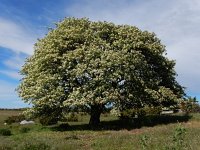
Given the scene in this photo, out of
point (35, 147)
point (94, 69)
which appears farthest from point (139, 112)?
point (35, 147)

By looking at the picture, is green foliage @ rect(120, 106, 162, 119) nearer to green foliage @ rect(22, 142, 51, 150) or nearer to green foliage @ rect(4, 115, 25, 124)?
green foliage @ rect(22, 142, 51, 150)

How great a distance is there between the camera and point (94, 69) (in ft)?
154

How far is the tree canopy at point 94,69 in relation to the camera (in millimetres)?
46875

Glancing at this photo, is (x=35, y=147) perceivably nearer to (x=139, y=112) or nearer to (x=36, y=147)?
(x=36, y=147)

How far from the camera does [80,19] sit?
52688 mm

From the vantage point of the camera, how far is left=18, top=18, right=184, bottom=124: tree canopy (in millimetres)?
46875

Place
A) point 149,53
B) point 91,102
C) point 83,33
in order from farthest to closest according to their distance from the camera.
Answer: point 149,53 → point 83,33 → point 91,102

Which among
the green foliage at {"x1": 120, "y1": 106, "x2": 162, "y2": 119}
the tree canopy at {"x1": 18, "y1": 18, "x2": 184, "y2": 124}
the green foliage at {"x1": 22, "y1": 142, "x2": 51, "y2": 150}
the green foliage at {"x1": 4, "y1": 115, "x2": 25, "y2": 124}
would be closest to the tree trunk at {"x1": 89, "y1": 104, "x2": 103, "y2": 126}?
the tree canopy at {"x1": 18, "y1": 18, "x2": 184, "y2": 124}

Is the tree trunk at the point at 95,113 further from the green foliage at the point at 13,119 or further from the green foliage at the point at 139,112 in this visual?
the green foliage at the point at 13,119

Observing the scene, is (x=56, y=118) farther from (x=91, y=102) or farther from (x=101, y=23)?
(x=101, y=23)

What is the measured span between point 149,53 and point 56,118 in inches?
523

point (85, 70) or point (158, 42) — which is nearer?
point (85, 70)

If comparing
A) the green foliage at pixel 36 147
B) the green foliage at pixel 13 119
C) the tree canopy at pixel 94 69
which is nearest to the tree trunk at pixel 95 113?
the tree canopy at pixel 94 69

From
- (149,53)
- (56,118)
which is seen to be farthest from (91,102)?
(149,53)
